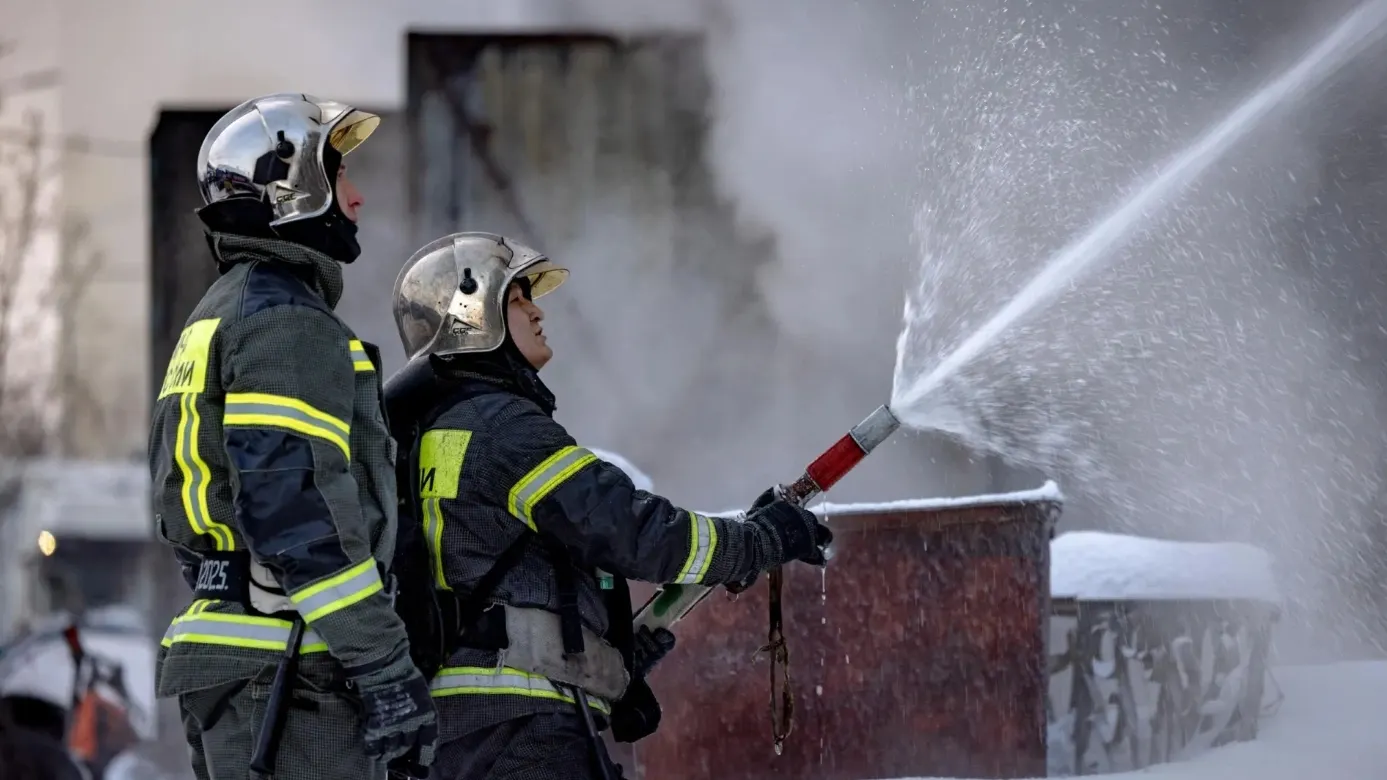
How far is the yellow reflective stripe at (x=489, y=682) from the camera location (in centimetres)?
262

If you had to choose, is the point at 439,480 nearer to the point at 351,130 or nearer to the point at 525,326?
the point at 525,326

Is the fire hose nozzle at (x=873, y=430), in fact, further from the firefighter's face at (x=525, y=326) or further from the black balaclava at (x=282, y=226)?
the black balaclava at (x=282, y=226)

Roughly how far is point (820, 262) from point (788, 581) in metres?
3.66

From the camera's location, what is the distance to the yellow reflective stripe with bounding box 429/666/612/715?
262 centimetres

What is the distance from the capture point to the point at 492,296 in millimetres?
2850

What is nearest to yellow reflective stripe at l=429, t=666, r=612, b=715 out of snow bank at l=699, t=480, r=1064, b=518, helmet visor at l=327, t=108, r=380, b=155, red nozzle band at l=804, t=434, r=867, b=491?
red nozzle band at l=804, t=434, r=867, b=491

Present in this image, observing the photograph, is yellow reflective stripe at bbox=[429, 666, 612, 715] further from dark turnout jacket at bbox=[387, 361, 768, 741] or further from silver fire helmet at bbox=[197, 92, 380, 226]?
silver fire helmet at bbox=[197, 92, 380, 226]

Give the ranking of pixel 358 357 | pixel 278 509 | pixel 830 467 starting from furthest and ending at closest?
pixel 830 467 < pixel 358 357 < pixel 278 509

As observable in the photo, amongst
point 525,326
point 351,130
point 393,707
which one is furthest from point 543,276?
point 393,707

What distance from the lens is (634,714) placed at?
9.48 feet

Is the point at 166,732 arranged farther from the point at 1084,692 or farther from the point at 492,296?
the point at 492,296

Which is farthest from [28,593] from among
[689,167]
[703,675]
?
[703,675]

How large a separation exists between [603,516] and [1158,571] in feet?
11.1

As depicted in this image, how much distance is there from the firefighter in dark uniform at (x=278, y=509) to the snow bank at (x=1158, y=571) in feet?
11.8
